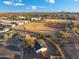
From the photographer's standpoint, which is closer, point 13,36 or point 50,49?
point 50,49

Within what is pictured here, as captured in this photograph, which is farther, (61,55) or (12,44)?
(12,44)

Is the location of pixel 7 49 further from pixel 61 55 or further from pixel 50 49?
pixel 61 55

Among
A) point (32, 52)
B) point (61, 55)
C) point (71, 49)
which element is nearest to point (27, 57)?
point (32, 52)

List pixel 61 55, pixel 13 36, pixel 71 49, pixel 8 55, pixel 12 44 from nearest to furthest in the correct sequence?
pixel 61 55
pixel 8 55
pixel 71 49
pixel 12 44
pixel 13 36

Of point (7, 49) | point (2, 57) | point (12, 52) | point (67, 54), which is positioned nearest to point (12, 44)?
point (7, 49)

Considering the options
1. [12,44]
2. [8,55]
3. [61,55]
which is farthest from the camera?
[12,44]

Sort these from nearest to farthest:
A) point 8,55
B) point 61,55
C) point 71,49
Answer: point 61,55 → point 8,55 → point 71,49

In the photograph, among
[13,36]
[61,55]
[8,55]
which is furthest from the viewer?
[13,36]

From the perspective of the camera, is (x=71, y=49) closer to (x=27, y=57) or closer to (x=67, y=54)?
(x=67, y=54)

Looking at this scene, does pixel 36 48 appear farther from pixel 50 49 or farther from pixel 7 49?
pixel 7 49
